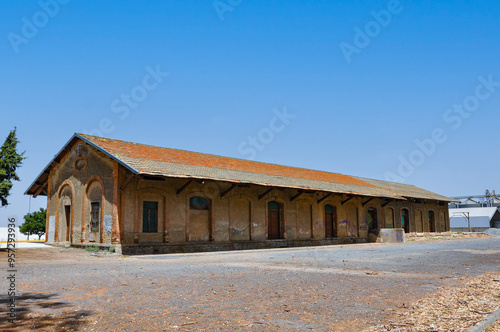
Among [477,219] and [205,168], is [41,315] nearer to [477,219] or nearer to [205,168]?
[205,168]

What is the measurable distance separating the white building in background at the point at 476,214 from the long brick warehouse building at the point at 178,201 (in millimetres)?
27803

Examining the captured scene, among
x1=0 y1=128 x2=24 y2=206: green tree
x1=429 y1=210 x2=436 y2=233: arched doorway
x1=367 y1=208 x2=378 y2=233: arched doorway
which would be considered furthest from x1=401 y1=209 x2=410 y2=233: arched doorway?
x1=0 y1=128 x2=24 y2=206: green tree

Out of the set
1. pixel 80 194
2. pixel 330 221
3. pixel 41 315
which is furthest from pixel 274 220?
pixel 41 315

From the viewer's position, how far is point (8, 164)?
54.6 feet

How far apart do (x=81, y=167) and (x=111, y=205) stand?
12.3 ft

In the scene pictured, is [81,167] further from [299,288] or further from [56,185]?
[299,288]

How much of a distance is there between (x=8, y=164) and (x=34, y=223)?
21.1 m

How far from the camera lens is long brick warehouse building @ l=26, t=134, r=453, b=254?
17.7 metres

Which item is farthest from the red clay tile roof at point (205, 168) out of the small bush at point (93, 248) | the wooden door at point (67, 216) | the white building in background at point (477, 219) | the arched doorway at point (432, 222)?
the white building in background at point (477, 219)

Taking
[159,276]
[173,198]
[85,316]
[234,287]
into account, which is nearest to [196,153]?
[173,198]

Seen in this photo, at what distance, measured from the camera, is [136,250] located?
17.3m

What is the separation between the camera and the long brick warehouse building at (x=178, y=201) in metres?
17.7

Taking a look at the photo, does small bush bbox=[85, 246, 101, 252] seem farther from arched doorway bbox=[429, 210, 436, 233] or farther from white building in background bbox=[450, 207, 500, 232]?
white building in background bbox=[450, 207, 500, 232]

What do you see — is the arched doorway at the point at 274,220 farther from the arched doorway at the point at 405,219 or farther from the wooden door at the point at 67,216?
the arched doorway at the point at 405,219
